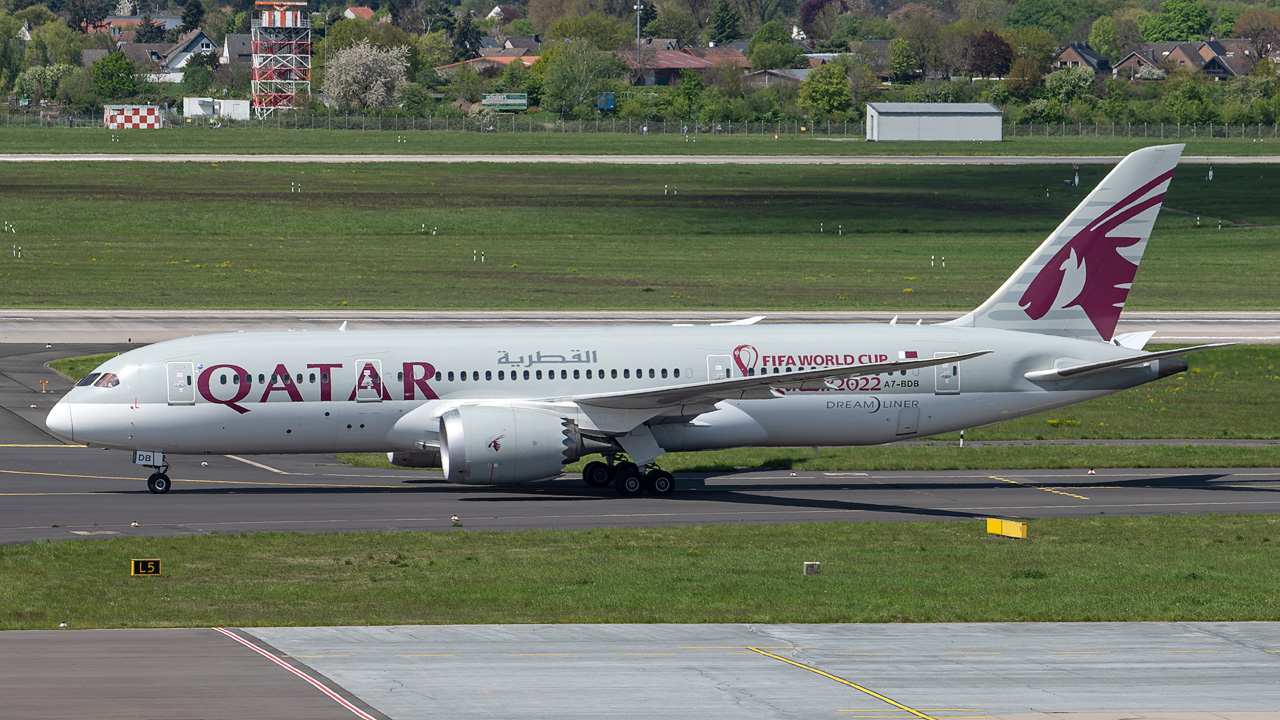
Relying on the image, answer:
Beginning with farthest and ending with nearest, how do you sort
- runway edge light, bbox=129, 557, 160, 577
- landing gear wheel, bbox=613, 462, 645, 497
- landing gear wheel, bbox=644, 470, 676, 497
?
landing gear wheel, bbox=644, 470, 676, 497 < landing gear wheel, bbox=613, 462, 645, 497 < runway edge light, bbox=129, 557, 160, 577

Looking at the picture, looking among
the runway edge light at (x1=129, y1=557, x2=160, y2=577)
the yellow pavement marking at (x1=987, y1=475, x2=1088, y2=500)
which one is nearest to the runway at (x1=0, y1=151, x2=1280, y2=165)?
the yellow pavement marking at (x1=987, y1=475, x2=1088, y2=500)

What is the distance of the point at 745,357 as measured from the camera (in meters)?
39.4

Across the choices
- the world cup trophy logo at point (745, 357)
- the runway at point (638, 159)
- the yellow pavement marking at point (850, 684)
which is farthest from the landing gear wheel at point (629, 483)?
the runway at point (638, 159)

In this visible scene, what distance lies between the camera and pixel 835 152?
153m

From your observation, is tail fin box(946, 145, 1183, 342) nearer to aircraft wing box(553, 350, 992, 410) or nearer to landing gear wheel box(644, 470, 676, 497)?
aircraft wing box(553, 350, 992, 410)

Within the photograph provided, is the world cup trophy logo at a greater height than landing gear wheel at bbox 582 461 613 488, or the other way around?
the world cup trophy logo

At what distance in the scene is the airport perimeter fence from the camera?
584 ft

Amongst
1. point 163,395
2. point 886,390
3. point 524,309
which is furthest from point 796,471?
point 524,309

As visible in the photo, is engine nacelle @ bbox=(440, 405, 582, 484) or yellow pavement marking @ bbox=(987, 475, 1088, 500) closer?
engine nacelle @ bbox=(440, 405, 582, 484)

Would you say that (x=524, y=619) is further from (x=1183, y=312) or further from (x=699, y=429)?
(x=1183, y=312)

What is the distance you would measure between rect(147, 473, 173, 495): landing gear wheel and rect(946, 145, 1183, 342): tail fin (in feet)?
70.4

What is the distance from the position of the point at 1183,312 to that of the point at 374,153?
9215 cm

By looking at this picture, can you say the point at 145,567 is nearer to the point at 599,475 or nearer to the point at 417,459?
the point at 417,459

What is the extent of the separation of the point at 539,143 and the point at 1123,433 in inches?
4699
